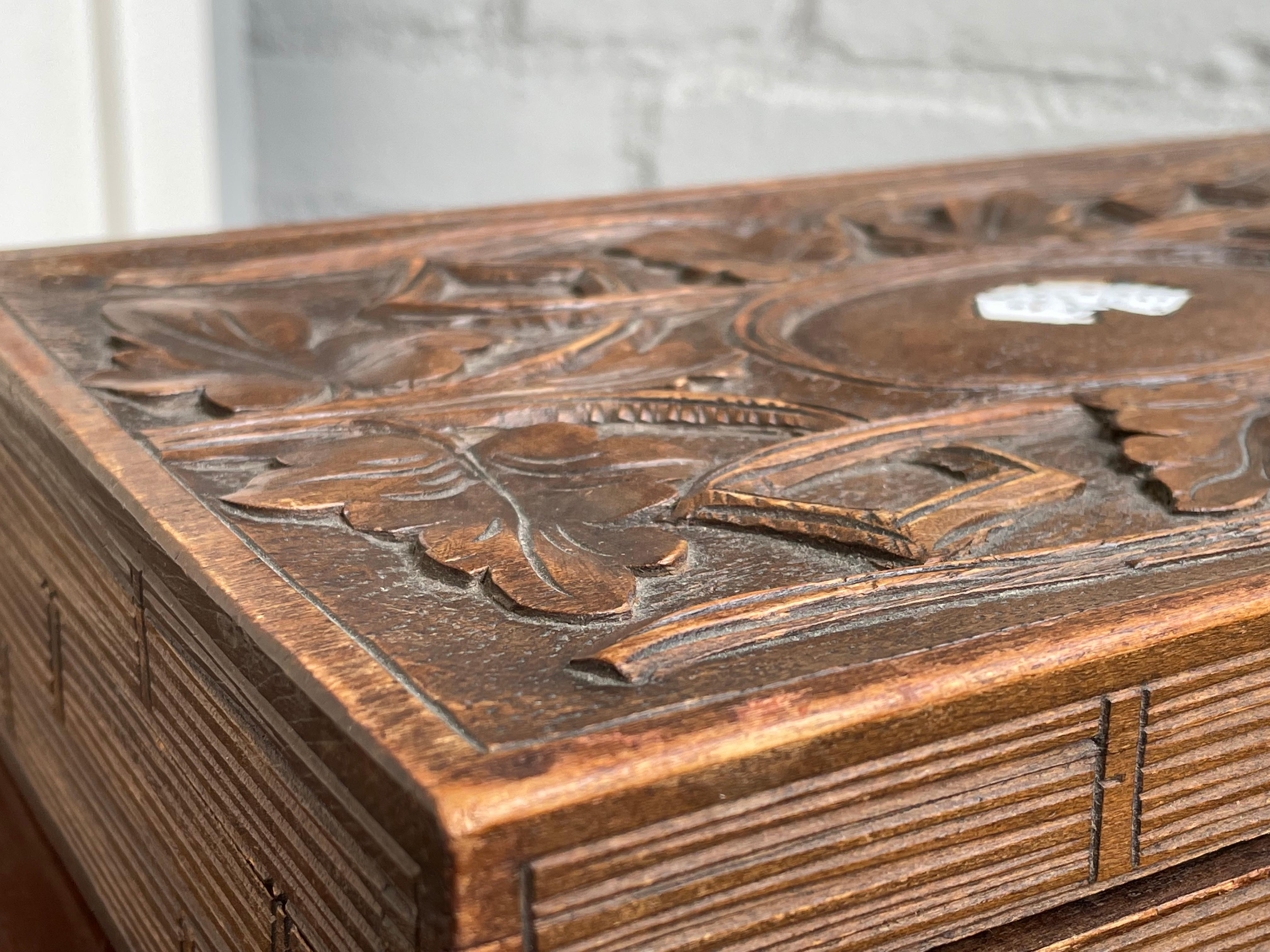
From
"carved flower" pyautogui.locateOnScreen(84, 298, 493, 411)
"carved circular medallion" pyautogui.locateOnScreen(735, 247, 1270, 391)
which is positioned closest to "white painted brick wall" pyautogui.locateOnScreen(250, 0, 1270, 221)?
→ "carved circular medallion" pyautogui.locateOnScreen(735, 247, 1270, 391)

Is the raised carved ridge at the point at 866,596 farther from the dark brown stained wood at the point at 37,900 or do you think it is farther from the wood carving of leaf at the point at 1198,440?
the dark brown stained wood at the point at 37,900

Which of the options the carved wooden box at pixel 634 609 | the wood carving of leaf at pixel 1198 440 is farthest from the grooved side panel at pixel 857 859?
the wood carving of leaf at pixel 1198 440

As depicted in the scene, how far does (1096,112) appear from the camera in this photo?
164 centimetres

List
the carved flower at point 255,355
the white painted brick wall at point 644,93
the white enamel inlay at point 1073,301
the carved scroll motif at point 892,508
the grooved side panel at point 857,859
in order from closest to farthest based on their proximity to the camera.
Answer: the grooved side panel at point 857,859, the carved scroll motif at point 892,508, the carved flower at point 255,355, the white enamel inlay at point 1073,301, the white painted brick wall at point 644,93

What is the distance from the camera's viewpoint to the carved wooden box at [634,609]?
34 cm

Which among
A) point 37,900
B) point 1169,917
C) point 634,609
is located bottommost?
point 37,900

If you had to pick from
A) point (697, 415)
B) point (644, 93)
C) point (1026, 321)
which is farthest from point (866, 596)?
point (644, 93)

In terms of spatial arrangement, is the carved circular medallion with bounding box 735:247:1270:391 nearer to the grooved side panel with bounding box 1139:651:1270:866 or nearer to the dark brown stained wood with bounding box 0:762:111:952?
the grooved side panel with bounding box 1139:651:1270:866

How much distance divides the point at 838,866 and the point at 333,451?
249 millimetres

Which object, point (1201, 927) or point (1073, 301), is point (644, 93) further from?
point (1201, 927)

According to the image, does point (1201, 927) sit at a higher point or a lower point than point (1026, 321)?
lower

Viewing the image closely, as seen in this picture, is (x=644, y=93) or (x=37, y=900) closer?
(x=37, y=900)

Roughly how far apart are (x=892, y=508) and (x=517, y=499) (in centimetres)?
13

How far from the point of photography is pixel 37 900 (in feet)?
2.04
